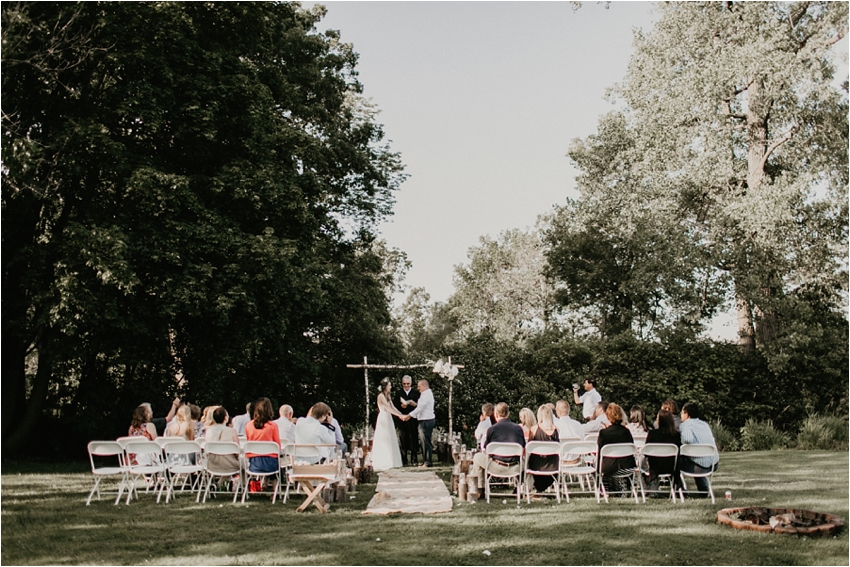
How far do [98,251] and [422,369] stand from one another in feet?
37.8

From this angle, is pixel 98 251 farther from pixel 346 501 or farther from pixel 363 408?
pixel 363 408

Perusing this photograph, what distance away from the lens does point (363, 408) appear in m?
23.7

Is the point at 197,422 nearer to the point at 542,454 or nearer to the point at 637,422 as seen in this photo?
the point at 542,454

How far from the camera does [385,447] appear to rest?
606 inches

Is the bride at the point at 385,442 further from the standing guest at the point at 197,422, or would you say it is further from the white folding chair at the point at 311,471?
the white folding chair at the point at 311,471

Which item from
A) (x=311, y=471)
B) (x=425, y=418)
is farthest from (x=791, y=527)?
(x=425, y=418)

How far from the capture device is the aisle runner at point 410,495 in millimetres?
9352

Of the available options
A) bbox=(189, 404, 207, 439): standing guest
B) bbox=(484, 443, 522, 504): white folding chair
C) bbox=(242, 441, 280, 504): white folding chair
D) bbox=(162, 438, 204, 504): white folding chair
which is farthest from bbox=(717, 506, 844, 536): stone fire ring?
bbox=(189, 404, 207, 439): standing guest

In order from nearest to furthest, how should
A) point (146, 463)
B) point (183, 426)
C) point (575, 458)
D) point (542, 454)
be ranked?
point (542, 454) < point (575, 458) < point (146, 463) < point (183, 426)

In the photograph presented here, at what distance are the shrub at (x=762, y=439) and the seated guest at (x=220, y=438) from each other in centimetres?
1540

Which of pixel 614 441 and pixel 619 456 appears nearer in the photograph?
pixel 619 456

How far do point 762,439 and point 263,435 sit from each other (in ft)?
51.6

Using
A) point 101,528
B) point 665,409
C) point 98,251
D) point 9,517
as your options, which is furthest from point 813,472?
point 98,251

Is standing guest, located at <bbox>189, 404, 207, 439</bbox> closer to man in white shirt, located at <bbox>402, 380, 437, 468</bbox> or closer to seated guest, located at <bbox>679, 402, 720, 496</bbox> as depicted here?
man in white shirt, located at <bbox>402, 380, 437, 468</bbox>
